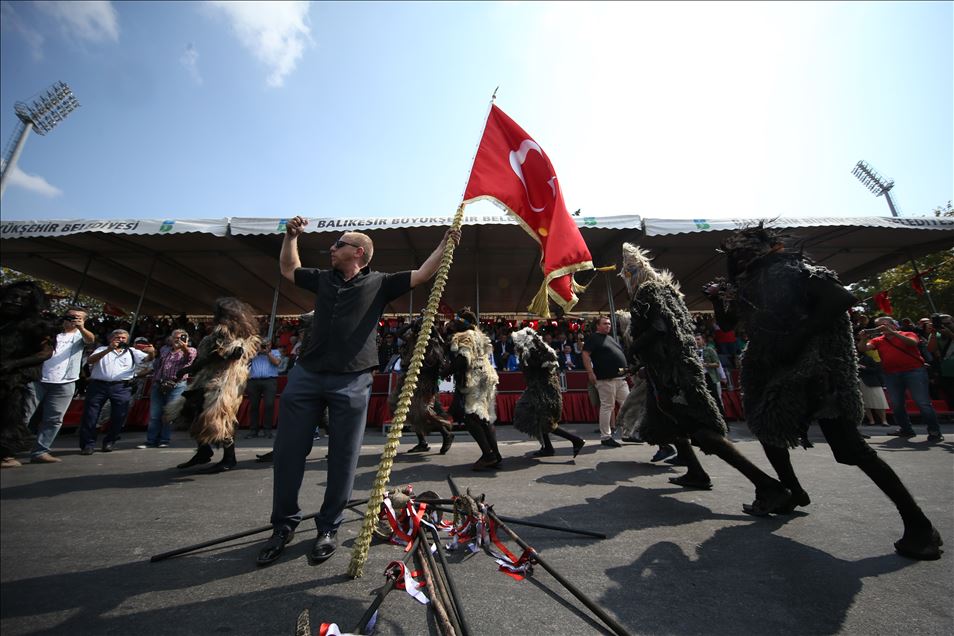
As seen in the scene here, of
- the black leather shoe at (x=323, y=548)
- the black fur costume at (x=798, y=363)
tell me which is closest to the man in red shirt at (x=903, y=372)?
the black fur costume at (x=798, y=363)

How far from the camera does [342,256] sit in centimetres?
259

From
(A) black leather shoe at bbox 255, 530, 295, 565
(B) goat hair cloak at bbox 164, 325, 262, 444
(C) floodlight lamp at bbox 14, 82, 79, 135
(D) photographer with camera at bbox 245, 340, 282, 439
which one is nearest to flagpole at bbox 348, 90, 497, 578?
(A) black leather shoe at bbox 255, 530, 295, 565

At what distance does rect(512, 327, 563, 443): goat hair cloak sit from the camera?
5.11 metres

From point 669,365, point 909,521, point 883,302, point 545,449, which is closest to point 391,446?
point 669,365

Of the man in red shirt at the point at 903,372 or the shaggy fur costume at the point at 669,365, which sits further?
the man in red shirt at the point at 903,372

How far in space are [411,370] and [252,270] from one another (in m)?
11.4

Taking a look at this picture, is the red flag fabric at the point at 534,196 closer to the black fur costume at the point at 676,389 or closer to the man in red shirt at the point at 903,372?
the black fur costume at the point at 676,389

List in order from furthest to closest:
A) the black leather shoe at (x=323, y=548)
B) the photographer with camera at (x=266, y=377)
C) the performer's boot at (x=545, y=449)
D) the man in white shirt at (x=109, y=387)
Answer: the photographer with camera at (x=266, y=377) → the man in white shirt at (x=109, y=387) → the performer's boot at (x=545, y=449) → the black leather shoe at (x=323, y=548)

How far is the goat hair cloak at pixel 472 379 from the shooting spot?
470cm

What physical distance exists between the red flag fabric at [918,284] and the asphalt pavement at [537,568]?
28.5ft

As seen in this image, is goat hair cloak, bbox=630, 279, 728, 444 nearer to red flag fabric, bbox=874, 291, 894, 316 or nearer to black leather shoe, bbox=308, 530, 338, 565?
black leather shoe, bbox=308, 530, 338, 565

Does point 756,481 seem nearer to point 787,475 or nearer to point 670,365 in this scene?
point 787,475

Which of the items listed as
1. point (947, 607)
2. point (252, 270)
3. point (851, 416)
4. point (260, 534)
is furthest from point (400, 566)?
point (252, 270)

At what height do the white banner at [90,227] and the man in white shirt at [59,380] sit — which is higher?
the white banner at [90,227]
